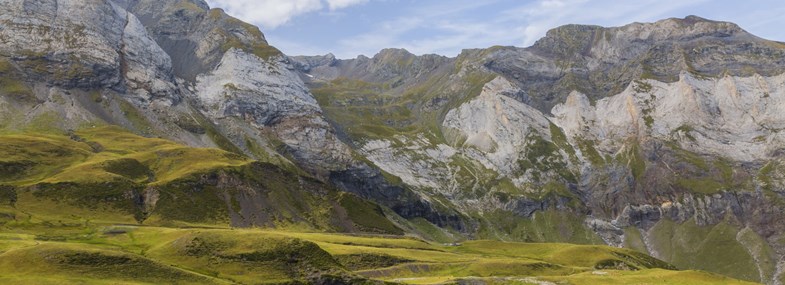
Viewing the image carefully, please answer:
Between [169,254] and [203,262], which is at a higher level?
[169,254]

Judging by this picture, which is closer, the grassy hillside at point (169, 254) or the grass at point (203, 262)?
the grass at point (203, 262)

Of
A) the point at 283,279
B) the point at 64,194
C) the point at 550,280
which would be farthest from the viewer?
the point at 64,194

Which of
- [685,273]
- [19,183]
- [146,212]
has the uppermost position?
[19,183]

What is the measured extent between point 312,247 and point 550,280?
184 ft

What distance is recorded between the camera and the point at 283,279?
9319 centimetres

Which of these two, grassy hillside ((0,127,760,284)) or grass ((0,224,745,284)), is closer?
grass ((0,224,745,284))

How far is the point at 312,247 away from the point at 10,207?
112 meters

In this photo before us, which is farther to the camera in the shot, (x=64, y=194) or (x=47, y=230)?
(x=64, y=194)

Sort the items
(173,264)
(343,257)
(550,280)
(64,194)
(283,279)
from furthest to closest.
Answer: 1. (64,194)
2. (343,257)
3. (550,280)
4. (173,264)
5. (283,279)

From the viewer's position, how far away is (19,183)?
621ft

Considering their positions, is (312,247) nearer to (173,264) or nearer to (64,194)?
(173,264)

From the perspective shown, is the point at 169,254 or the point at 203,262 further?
the point at 169,254

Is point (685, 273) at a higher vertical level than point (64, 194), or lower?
lower

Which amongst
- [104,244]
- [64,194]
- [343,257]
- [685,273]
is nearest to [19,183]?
[64,194]
